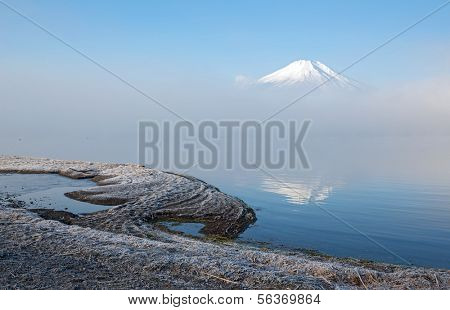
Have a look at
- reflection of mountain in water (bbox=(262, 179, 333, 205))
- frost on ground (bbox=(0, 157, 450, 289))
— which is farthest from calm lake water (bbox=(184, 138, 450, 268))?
frost on ground (bbox=(0, 157, 450, 289))

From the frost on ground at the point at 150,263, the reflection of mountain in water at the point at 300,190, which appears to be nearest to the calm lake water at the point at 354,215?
the reflection of mountain in water at the point at 300,190

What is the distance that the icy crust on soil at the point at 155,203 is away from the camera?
16.2m

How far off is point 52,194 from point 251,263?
16.3 m

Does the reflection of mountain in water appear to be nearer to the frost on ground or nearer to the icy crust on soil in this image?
the icy crust on soil

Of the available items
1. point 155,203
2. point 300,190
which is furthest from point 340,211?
point 155,203

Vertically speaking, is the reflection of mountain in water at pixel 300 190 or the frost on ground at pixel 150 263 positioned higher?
the frost on ground at pixel 150 263

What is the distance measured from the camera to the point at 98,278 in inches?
336

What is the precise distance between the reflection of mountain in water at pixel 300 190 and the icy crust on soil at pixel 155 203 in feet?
17.3

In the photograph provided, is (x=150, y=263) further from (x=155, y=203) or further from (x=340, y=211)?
(x=340, y=211)

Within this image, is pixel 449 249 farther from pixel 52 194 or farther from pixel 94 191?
pixel 52 194

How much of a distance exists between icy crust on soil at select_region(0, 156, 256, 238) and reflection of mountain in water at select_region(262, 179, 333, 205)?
528cm

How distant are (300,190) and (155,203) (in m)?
13.2

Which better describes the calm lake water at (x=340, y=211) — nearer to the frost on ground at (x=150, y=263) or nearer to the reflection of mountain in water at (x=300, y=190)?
the reflection of mountain in water at (x=300, y=190)
